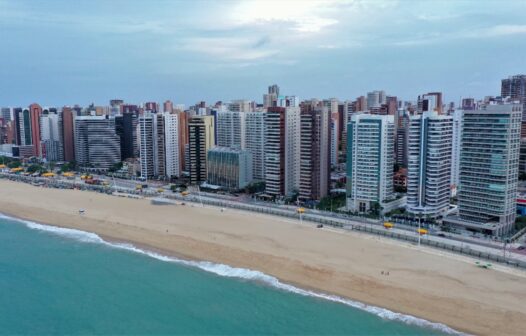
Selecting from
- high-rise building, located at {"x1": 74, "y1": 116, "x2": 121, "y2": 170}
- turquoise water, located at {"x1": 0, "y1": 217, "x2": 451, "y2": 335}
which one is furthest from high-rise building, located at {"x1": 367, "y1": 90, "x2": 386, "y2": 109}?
turquoise water, located at {"x1": 0, "y1": 217, "x2": 451, "y2": 335}

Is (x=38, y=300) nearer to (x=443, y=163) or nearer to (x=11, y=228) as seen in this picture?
(x=11, y=228)

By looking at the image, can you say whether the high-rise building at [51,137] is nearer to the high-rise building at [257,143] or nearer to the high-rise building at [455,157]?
the high-rise building at [257,143]

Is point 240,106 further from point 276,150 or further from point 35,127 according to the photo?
point 35,127

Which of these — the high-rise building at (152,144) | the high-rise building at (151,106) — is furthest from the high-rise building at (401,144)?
the high-rise building at (151,106)

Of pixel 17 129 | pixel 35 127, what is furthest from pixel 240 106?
pixel 17 129

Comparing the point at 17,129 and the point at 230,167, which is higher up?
the point at 17,129

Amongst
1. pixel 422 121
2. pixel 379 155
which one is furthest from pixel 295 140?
pixel 422 121

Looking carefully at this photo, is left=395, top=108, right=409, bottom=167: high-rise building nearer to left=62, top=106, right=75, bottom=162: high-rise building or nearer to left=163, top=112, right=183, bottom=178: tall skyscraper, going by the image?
left=163, top=112, right=183, bottom=178: tall skyscraper
